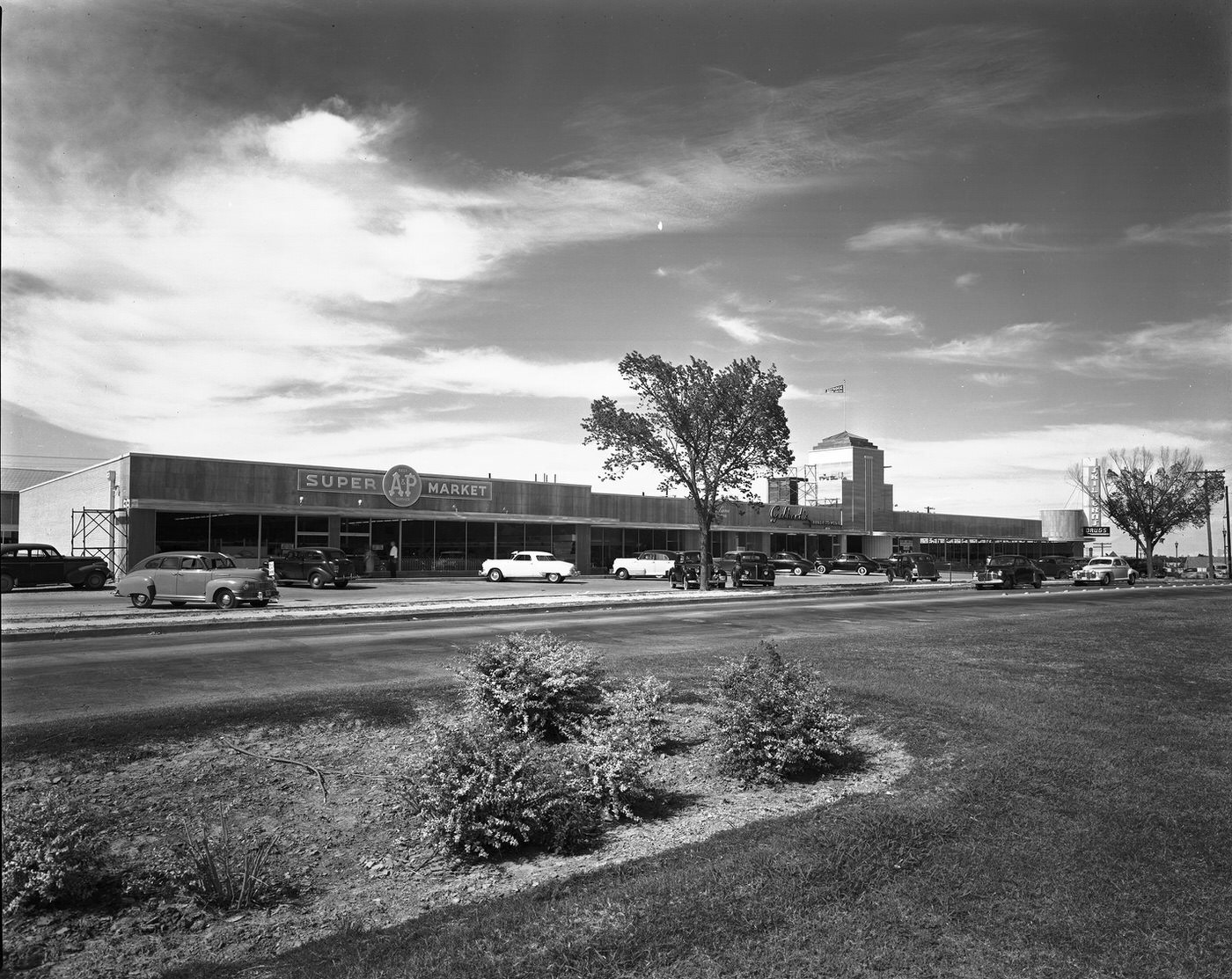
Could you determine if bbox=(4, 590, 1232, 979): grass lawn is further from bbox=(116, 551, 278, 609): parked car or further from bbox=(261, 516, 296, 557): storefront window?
bbox=(261, 516, 296, 557): storefront window

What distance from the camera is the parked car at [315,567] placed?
119 feet

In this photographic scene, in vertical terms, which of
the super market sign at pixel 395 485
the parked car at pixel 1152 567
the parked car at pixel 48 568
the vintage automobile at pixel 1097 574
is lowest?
the parked car at pixel 1152 567

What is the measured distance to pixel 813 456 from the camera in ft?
274

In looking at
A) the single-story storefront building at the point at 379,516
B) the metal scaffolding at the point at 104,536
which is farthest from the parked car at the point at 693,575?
the metal scaffolding at the point at 104,536

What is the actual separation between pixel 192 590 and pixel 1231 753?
2420 centimetres

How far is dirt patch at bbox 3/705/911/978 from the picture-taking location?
4.38 m

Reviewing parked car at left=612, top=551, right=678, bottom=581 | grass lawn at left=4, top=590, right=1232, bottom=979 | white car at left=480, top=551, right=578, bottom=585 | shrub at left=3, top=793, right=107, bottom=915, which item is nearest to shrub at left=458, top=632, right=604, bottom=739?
grass lawn at left=4, top=590, right=1232, bottom=979

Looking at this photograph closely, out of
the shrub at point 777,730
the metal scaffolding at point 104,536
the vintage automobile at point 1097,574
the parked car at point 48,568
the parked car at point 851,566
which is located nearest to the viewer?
the shrub at point 777,730

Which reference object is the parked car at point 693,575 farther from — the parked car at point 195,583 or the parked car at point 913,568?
the parked car at point 195,583

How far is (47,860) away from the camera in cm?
441

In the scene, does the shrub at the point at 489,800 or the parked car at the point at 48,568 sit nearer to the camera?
the shrub at the point at 489,800

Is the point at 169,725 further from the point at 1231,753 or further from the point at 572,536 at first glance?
the point at 572,536

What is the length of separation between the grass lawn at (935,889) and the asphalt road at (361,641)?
108 inches

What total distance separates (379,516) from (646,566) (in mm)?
15469
